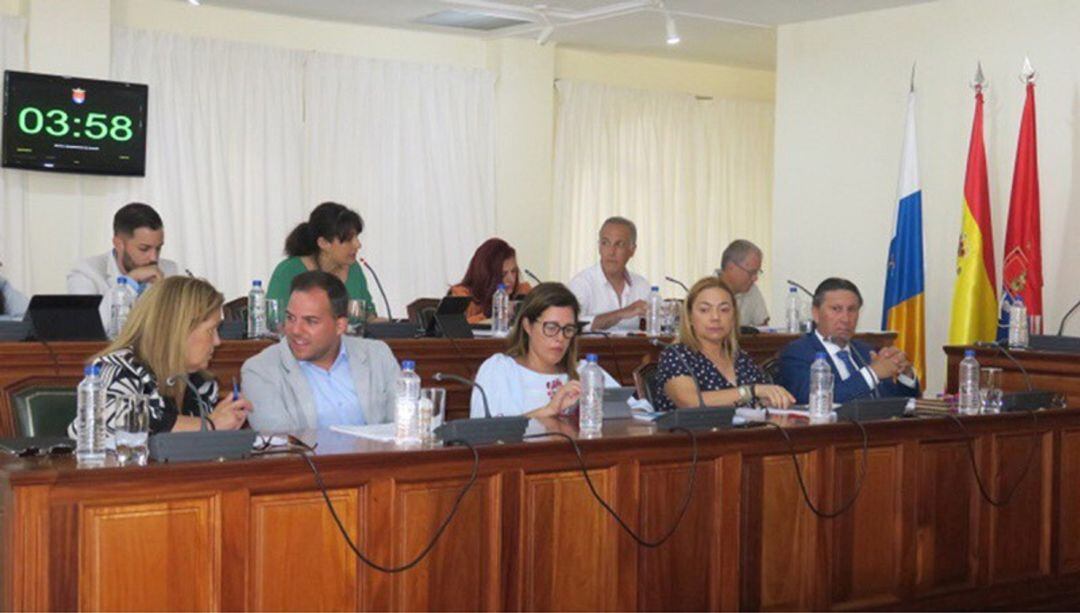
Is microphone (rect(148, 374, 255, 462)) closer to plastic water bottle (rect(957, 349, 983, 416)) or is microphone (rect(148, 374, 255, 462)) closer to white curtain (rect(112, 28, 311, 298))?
plastic water bottle (rect(957, 349, 983, 416))

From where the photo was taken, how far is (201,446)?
3.46 meters

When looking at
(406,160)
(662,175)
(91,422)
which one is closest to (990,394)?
(91,422)

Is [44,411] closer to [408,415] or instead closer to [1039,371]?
[408,415]

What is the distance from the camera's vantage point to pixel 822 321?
5.70 metres

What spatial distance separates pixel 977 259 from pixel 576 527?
4.61 meters

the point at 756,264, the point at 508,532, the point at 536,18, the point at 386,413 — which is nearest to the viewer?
the point at 508,532

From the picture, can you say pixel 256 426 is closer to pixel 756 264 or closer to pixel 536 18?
pixel 756 264

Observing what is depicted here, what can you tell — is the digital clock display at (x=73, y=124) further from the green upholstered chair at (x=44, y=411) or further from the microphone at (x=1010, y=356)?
the microphone at (x=1010, y=356)

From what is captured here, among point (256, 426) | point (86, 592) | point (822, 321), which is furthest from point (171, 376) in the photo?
point (822, 321)

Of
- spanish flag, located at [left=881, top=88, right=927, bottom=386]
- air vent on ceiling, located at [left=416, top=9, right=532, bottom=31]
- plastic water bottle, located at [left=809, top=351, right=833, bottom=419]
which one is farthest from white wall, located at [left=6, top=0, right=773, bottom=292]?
plastic water bottle, located at [left=809, top=351, right=833, bottom=419]

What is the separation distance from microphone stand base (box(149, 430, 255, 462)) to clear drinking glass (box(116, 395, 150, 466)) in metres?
0.04

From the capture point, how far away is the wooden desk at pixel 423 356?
5398 mm

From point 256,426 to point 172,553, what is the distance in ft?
3.68

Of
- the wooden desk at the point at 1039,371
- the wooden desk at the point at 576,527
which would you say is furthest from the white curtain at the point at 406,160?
the wooden desk at the point at 576,527
